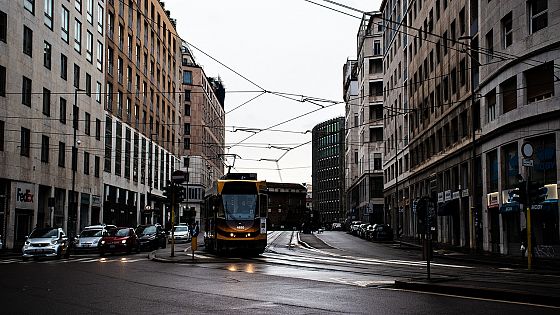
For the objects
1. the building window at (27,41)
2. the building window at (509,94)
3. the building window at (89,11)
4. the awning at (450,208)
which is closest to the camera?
the building window at (509,94)

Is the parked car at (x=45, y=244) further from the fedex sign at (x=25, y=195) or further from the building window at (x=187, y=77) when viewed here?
the building window at (x=187, y=77)

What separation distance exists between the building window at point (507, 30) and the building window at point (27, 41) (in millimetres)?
28647

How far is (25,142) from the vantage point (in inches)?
1644

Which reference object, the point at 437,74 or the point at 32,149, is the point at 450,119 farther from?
the point at 32,149

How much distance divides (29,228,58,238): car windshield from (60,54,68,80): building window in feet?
66.2

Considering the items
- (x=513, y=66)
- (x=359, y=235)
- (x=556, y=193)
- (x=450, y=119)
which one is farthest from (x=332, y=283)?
(x=359, y=235)

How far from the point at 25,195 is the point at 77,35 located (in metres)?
16.2

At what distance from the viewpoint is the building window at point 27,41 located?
4178 centimetres

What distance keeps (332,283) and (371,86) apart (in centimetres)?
7863

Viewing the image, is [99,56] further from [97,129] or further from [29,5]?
[29,5]

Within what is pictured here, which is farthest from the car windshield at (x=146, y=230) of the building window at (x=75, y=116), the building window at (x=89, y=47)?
the building window at (x=89, y=47)

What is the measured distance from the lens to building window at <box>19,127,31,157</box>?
41.1 m

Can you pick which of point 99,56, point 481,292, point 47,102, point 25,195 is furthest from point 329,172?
point 481,292

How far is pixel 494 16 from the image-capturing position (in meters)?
35.1
